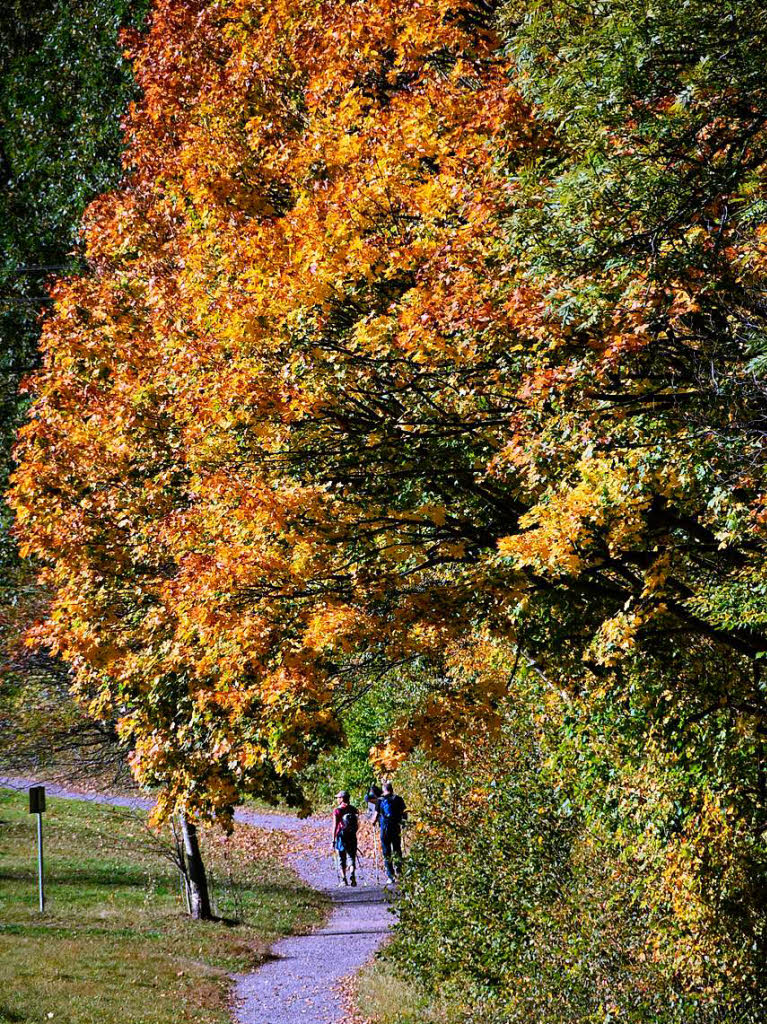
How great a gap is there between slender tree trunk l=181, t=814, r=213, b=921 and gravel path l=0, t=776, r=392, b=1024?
68.3 inches

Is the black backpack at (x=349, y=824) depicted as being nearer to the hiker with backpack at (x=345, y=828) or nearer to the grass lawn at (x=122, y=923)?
the hiker with backpack at (x=345, y=828)

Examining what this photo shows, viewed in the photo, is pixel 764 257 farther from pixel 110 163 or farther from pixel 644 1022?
pixel 110 163

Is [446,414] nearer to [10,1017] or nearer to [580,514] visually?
[580,514]

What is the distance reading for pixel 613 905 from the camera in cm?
836

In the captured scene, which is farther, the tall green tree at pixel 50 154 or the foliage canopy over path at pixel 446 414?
the tall green tree at pixel 50 154

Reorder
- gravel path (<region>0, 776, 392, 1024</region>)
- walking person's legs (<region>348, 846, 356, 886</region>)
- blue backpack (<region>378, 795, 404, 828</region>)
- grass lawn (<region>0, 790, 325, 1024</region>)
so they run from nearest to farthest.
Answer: grass lawn (<region>0, 790, 325, 1024</region>) < gravel path (<region>0, 776, 392, 1024</region>) < blue backpack (<region>378, 795, 404, 828</region>) < walking person's legs (<region>348, 846, 356, 886</region>)

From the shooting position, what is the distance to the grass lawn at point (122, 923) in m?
12.8

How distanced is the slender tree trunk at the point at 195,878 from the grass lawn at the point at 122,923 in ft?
1.01

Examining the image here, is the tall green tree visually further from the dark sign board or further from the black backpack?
the black backpack

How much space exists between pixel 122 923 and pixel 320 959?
349 centimetres

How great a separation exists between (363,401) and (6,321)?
1411 cm

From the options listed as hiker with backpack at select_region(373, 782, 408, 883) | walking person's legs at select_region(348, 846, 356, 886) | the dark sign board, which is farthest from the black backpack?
the dark sign board

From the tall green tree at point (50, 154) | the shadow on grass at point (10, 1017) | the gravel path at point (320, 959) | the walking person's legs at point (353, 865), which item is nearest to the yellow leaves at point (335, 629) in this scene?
the shadow on grass at point (10, 1017)

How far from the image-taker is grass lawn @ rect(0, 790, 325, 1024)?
1277 centimetres
